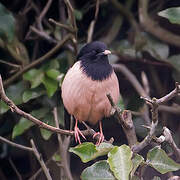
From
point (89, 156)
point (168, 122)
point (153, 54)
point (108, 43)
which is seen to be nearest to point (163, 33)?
point (153, 54)

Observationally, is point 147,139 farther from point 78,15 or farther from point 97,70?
point 78,15

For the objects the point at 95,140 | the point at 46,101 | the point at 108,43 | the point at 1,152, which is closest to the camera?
the point at 95,140

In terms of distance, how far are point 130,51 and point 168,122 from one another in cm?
61

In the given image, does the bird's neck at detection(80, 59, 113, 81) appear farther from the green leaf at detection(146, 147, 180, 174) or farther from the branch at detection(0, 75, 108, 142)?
the green leaf at detection(146, 147, 180, 174)

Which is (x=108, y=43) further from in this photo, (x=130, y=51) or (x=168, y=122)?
(x=168, y=122)

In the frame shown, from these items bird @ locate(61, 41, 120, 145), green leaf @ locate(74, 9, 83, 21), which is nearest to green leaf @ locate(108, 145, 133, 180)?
bird @ locate(61, 41, 120, 145)

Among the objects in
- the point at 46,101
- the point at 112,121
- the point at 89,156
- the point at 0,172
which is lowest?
the point at 0,172

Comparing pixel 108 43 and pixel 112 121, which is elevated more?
pixel 108 43

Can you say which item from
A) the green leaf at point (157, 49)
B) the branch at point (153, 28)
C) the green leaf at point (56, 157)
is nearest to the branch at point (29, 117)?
the green leaf at point (56, 157)

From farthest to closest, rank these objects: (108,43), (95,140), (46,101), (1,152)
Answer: (1,152) → (108,43) → (46,101) → (95,140)

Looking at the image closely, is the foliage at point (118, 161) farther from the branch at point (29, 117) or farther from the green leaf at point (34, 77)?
the green leaf at point (34, 77)

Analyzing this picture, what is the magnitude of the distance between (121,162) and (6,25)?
1685 millimetres

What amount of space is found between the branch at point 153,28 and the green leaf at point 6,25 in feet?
3.23

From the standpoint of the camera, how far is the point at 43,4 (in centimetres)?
393
